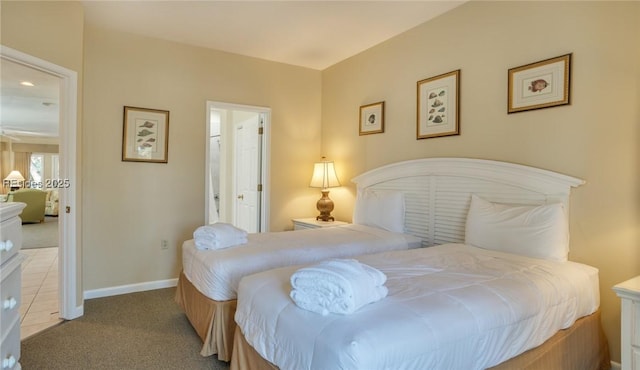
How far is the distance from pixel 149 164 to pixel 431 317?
332 centimetres

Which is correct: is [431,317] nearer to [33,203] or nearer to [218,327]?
[218,327]

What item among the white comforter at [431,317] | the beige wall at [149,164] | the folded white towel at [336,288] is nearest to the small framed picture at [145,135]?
the beige wall at [149,164]

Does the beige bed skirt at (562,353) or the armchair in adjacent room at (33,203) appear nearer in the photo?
the beige bed skirt at (562,353)

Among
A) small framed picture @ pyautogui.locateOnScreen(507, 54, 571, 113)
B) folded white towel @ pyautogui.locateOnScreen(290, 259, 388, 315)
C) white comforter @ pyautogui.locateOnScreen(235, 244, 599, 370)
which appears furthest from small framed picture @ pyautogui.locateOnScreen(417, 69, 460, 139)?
folded white towel @ pyautogui.locateOnScreen(290, 259, 388, 315)

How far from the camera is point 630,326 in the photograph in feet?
4.98

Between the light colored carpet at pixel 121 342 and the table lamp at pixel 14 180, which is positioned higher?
the table lamp at pixel 14 180

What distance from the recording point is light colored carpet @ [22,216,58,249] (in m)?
5.67

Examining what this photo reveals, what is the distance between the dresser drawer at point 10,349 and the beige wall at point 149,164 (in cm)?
191

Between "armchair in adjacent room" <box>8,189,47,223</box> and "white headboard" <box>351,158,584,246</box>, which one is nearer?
"white headboard" <box>351,158,584,246</box>

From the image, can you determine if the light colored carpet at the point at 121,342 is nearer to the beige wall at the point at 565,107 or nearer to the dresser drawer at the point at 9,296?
the dresser drawer at the point at 9,296

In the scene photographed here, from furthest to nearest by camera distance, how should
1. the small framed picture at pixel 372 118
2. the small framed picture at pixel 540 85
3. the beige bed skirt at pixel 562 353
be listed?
1. the small framed picture at pixel 372 118
2. the small framed picture at pixel 540 85
3. the beige bed skirt at pixel 562 353

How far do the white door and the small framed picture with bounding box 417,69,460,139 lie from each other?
2.10 metres

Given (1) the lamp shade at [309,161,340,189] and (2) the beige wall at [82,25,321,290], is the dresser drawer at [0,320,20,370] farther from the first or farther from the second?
(1) the lamp shade at [309,161,340,189]

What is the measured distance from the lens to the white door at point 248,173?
4.44m
